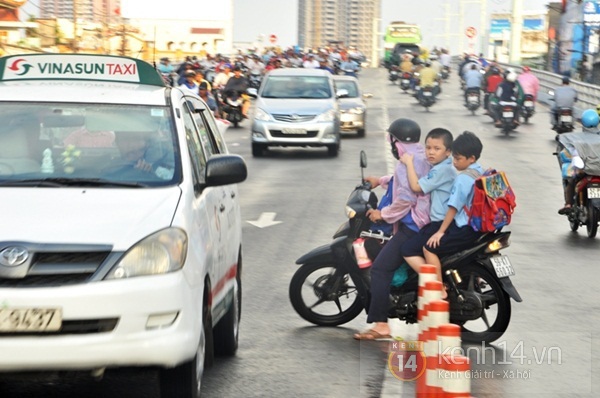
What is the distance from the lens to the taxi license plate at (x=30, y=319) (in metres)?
5.74

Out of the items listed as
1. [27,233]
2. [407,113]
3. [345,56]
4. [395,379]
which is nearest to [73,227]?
[27,233]

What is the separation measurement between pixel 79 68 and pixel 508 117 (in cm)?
2821

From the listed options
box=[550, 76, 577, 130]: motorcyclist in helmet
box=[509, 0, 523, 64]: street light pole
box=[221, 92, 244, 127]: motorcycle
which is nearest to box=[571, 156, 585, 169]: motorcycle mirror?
box=[550, 76, 577, 130]: motorcyclist in helmet

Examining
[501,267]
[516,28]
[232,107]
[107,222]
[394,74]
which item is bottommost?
[394,74]

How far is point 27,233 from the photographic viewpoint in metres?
5.89

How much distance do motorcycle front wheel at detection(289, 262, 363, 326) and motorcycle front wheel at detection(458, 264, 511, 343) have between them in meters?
0.84

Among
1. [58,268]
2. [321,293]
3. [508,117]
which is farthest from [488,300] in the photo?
[508,117]

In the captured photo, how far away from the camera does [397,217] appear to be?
28.7ft

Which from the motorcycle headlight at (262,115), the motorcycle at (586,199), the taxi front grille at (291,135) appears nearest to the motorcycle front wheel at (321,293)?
the motorcycle at (586,199)

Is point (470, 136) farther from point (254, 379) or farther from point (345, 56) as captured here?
point (345, 56)

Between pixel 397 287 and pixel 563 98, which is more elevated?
pixel 397 287

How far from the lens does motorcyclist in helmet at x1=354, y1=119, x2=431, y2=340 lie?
8672 mm

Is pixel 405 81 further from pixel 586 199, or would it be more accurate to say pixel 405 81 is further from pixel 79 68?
pixel 79 68

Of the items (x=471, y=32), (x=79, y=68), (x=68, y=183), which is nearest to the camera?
(x=68, y=183)
